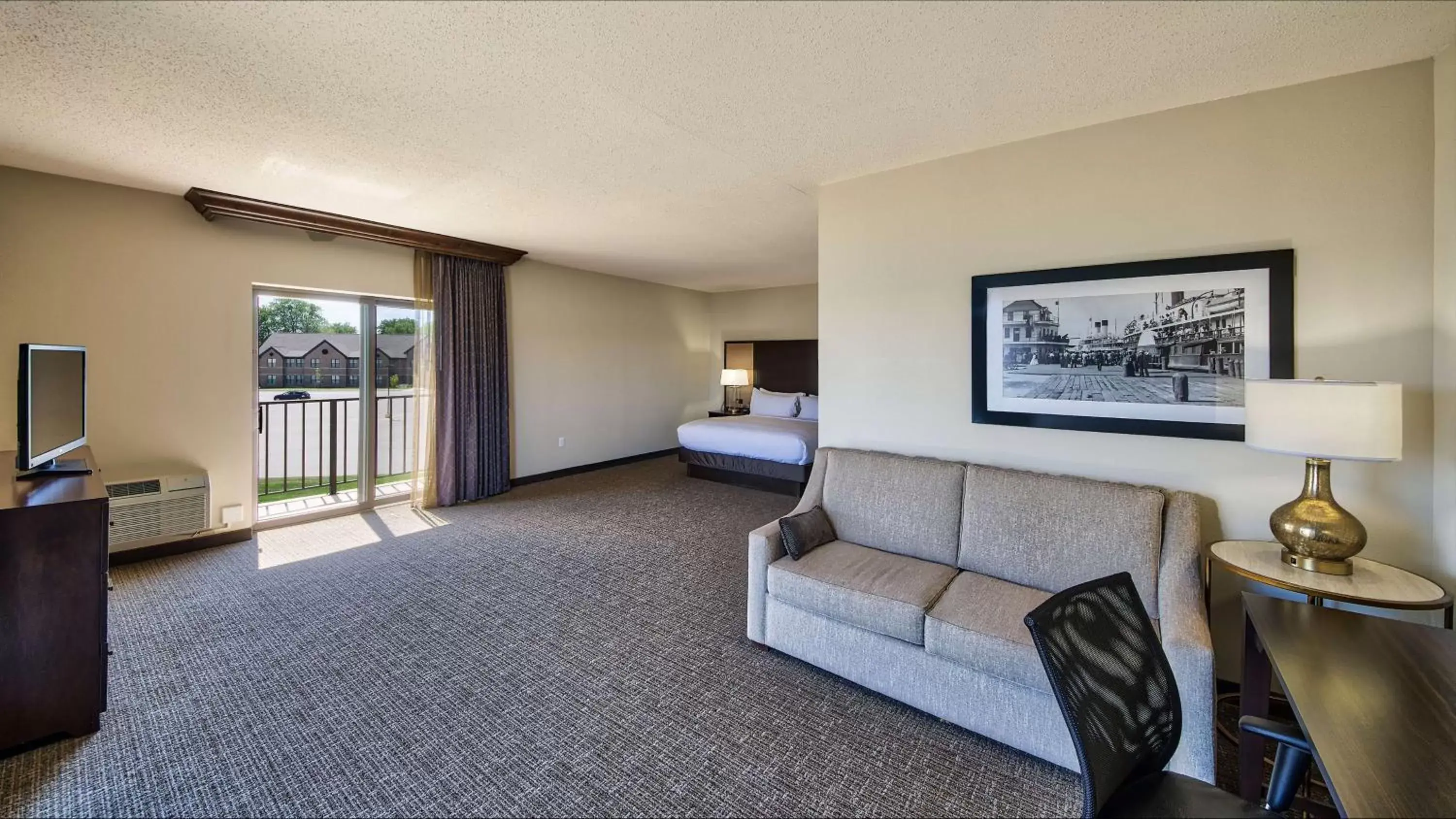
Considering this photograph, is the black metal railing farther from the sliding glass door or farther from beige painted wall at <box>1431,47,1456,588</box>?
beige painted wall at <box>1431,47,1456,588</box>

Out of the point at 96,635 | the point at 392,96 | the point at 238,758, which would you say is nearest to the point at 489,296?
the point at 392,96

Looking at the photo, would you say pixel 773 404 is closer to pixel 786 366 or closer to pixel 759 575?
pixel 786 366

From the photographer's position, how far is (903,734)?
2018 millimetres

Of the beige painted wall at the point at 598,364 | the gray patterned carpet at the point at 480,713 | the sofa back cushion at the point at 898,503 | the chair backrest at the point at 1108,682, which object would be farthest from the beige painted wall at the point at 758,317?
the chair backrest at the point at 1108,682

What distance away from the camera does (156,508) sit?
3562 mm

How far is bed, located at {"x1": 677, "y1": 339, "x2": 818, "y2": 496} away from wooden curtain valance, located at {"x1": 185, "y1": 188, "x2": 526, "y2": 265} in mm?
2752

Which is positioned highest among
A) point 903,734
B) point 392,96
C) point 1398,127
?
point 392,96

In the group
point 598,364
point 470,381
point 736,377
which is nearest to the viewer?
point 470,381

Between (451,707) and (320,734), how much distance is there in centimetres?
44

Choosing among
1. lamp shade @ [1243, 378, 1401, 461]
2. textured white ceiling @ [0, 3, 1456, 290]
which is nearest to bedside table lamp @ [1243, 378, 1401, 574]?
lamp shade @ [1243, 378, 1401, 461]

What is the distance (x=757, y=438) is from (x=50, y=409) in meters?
4.69

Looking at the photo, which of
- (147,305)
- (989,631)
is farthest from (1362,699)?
(147,305)

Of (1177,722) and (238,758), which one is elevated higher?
(1177,722)

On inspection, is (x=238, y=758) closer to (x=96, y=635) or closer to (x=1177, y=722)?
(x=96, y=635)
